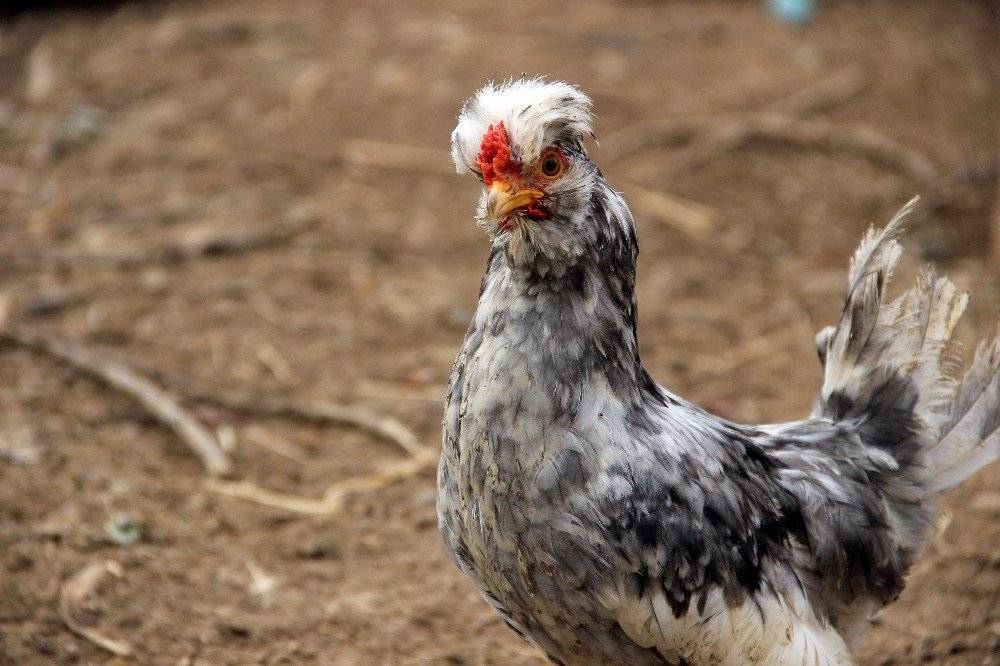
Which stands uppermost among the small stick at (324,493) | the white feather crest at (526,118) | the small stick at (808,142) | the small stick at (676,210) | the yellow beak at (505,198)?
the small stick at (808,142)

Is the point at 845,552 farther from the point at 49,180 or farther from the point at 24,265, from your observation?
the point at 49,180

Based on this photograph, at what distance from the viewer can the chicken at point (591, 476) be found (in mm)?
2479

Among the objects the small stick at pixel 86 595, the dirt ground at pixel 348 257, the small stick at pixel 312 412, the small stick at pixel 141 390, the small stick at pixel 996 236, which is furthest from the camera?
the small stick at pixel 996 236

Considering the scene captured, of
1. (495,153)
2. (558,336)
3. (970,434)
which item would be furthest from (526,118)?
(970,434)

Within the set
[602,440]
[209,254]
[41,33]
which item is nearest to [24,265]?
[209,254]

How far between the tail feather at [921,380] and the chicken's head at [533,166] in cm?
107

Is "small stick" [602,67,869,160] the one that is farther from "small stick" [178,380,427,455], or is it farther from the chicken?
the chicken

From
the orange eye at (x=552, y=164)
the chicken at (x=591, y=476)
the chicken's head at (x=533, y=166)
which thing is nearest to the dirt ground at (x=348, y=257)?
the chicken at (x=591, y=476)

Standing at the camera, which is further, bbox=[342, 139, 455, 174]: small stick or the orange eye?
bbox=[342, 139, 455, 174]: small stick

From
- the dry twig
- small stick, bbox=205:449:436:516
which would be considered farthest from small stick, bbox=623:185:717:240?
small stick, bbox=205:449:436:516

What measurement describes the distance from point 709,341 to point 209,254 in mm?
3005

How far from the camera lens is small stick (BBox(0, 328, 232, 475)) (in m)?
4.48

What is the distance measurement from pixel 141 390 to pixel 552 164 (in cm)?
293

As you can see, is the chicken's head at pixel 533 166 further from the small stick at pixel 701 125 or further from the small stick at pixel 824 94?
the small stick at pixel 824 94
